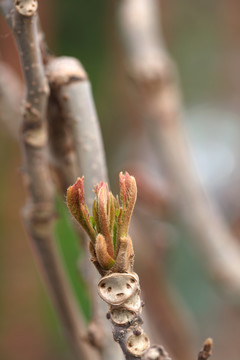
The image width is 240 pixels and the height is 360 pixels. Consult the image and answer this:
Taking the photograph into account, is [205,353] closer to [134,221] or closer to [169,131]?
[169,131]

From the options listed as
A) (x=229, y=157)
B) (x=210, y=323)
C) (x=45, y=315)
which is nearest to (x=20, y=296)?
(x=45, y=315)

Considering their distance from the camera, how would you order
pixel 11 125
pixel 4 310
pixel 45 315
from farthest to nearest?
pixel 4 310
pixel 45 315
pixel 11 125

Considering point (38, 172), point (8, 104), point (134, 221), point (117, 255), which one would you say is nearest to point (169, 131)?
point (134, 221)

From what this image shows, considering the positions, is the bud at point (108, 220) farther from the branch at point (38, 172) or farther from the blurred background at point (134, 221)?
the blurred background at point (134, 221)

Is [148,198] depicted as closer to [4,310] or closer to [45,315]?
[45,315]

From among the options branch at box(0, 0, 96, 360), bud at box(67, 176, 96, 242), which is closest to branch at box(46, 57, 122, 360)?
branch at box(0, 0, 96, 360)

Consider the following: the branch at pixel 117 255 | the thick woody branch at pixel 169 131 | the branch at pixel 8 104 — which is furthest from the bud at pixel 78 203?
the thick woody branch at pixel 169 131
